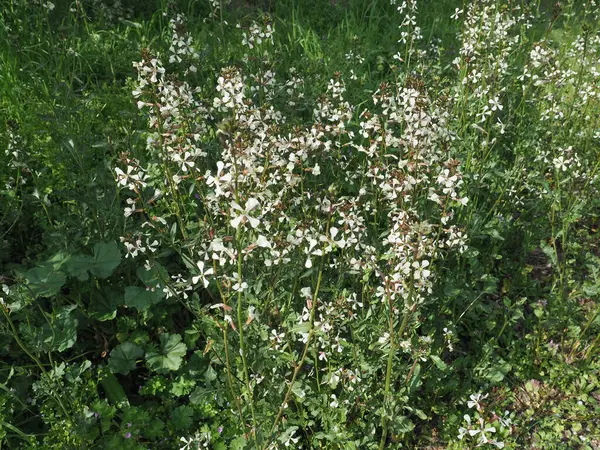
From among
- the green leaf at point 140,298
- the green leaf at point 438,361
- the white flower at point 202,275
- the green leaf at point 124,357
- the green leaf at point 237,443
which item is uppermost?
the white flower at point 202,275

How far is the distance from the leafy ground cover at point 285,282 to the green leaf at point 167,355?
1 cm

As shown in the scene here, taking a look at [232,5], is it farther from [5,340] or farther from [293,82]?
[5,340]

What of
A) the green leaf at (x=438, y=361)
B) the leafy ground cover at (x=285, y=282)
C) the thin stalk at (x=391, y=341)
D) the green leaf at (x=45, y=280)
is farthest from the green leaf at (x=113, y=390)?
the green leaf at (x=438, y=361)

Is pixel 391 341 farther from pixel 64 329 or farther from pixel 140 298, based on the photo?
pixel 64 329

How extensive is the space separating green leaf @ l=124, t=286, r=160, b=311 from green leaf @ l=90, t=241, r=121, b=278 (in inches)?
6.1

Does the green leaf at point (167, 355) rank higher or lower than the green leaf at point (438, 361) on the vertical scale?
lower

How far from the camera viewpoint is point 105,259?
3.11m

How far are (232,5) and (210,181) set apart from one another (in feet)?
21.2

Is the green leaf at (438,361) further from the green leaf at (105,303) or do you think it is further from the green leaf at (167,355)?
the green leaf at (105,303)

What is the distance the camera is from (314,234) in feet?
7.45

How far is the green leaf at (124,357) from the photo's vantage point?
2988 mm

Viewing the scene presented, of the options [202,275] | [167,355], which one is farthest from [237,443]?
[202,275]

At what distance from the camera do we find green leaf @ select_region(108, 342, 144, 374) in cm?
299

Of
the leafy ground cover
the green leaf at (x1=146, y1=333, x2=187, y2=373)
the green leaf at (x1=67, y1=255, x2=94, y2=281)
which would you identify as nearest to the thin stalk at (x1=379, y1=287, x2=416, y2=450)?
the leafy ground cover
